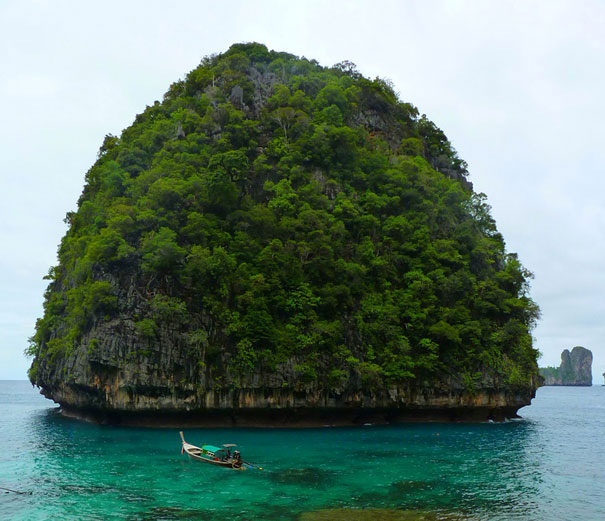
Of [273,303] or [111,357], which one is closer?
[111,357]

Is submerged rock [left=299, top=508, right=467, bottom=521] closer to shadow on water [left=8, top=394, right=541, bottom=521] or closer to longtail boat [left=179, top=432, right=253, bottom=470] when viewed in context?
shadow on water [left=8, top=394, right=541, bottom=521]

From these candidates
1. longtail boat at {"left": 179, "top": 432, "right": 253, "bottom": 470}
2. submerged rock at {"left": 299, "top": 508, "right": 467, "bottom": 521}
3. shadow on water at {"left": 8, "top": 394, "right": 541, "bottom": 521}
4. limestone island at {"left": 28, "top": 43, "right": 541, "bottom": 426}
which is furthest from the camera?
limestone island at {"left": 28, "top": 43, "right": 541, "bottom": 426}

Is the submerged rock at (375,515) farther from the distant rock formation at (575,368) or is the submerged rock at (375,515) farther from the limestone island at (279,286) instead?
the distant rock formation at (575,368)

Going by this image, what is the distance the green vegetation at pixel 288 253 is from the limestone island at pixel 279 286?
16 cm

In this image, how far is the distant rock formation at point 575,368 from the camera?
159000mm

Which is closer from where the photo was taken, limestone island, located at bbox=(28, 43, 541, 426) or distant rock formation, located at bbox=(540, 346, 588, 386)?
limestone island, located at bbox=(28, 43, 541, 426)

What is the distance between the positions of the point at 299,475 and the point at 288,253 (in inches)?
771

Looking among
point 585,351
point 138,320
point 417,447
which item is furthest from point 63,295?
point 585,351

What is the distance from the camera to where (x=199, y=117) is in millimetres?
45750

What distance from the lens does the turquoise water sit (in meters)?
16.1

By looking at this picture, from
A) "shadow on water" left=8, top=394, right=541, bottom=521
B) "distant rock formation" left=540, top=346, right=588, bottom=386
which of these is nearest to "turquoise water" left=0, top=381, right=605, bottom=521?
"shadow on water" left=8, top=394, right=541, bottom=521

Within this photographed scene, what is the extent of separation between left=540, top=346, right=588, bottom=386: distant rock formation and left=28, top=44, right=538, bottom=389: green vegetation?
137 meters

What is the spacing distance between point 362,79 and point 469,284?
3203 cm

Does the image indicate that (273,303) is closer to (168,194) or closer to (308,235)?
(308,235)
